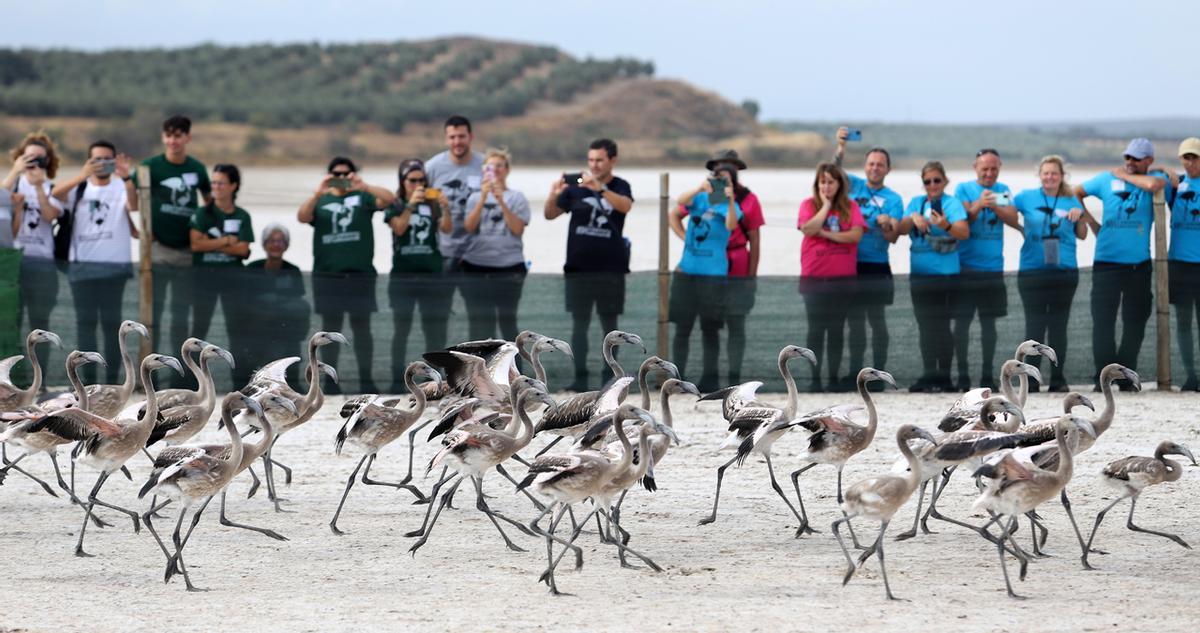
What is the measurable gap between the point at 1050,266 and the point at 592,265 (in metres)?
4.13

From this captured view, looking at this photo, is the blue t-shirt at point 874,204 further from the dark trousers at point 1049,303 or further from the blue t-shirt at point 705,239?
the dark trousers at point 1049,303

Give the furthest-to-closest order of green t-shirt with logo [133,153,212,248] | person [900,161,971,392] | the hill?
the hill → green t-shirt with logo [133,153,212,248] → person [900,161,971,392]

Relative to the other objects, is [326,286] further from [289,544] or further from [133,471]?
[289,544]

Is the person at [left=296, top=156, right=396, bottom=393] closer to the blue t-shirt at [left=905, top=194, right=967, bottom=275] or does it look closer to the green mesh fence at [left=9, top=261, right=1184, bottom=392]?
the green mesh fence at [left=9, top=261, right=1184, bottom=392]

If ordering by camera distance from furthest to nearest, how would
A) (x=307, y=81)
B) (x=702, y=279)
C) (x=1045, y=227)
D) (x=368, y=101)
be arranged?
1. (x=307, y=81)
2. (x=368, y=101)
3. (x=702, y=279)
4. (x=1045, y=227)

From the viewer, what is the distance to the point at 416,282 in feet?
47.6

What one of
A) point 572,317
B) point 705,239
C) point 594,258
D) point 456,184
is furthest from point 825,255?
point 456,184

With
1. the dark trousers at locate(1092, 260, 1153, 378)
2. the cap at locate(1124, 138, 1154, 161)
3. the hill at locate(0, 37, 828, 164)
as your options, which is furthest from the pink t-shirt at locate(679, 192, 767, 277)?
the hill at locate(0, 37, 828, 164)

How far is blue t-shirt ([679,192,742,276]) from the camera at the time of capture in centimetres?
1435

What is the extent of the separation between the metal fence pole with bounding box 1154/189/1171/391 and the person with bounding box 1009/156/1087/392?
66 centimetres

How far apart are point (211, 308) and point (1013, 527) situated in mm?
8147

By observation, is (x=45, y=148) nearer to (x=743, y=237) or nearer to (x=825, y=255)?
(x=743, y=237)

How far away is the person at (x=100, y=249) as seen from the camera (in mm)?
14492

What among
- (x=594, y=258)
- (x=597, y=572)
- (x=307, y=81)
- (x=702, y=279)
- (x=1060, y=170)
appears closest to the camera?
(x=597, y=572)
